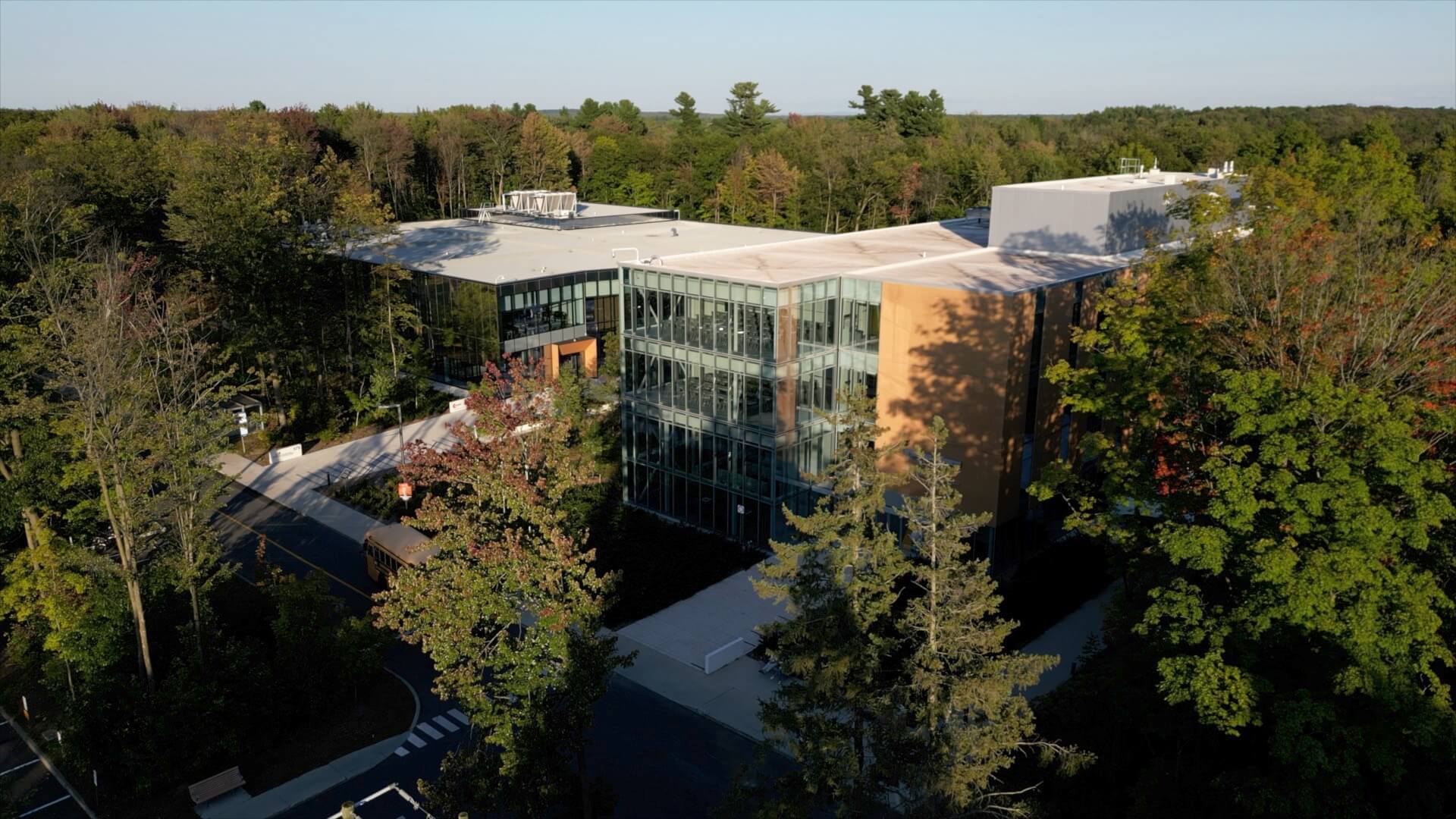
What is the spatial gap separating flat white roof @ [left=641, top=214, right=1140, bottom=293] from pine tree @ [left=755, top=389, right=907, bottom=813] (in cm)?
1479

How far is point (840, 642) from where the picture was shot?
49.8 feet

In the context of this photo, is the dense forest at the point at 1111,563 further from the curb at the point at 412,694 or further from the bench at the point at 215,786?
the curb at the point at 412,694

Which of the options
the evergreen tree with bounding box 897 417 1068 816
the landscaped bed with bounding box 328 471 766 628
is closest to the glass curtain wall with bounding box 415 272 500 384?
the landscaped bed with bounding box 328 471 766 628

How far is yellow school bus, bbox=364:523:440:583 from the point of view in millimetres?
27828

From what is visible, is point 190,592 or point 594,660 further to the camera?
point 190,592

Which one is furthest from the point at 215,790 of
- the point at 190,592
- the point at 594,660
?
the point at 594,660

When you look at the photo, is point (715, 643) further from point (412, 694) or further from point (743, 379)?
point (743, 379)

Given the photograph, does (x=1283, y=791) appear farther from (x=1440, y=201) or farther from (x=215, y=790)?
(x=1440, y=201)

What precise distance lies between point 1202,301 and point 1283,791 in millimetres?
11028

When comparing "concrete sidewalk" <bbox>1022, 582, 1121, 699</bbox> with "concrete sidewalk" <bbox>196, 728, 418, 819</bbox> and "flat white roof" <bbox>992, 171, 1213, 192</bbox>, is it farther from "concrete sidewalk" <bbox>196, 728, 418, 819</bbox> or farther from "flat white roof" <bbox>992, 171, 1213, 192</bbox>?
"flat white roof" <bbox>992, 171, 1213, 192</bbox>

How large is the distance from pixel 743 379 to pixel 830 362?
286 cm

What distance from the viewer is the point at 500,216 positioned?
70000mm

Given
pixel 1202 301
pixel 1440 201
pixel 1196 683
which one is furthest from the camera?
pixel 1440 201

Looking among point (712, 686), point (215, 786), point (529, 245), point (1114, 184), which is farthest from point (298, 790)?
point (529, 245)
